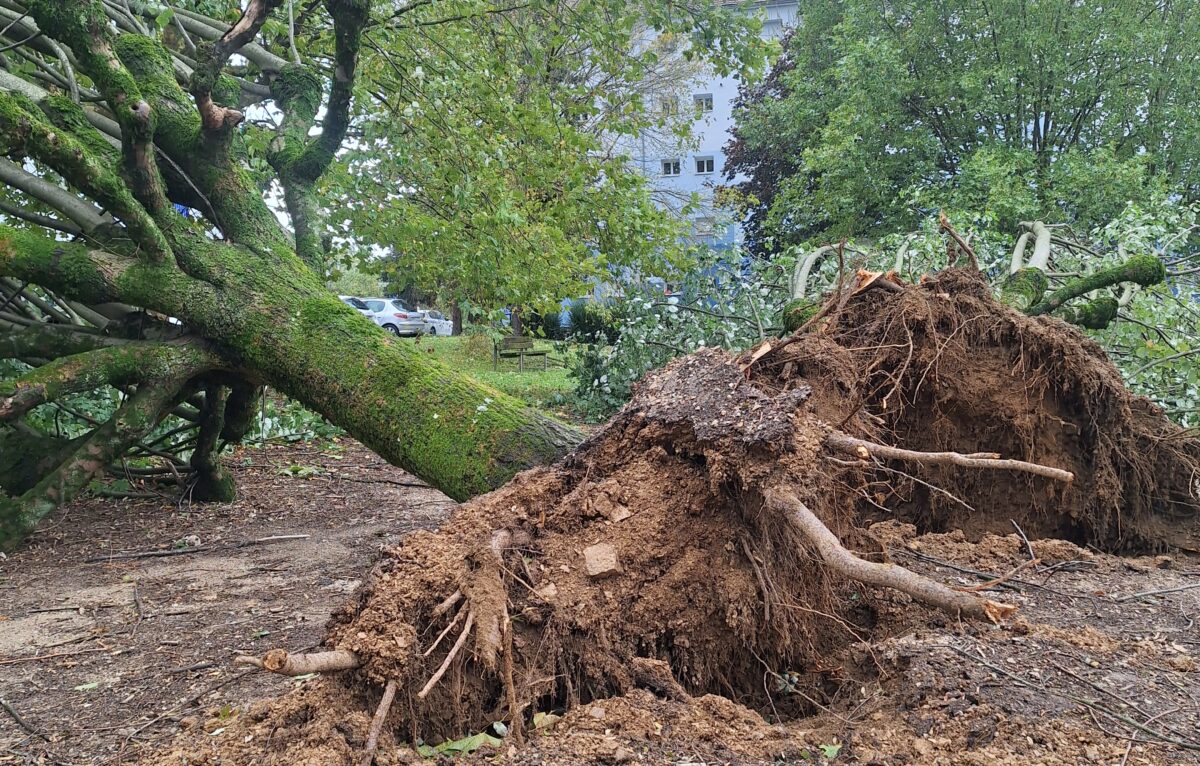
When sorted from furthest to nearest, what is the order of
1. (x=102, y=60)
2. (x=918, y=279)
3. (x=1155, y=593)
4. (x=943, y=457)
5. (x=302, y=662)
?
1. (x=918, y=279)
2. (x=102, y=60)
3. (x=1155, y=593)
4. (x=943, y=457)
5. (x=302, y=662)

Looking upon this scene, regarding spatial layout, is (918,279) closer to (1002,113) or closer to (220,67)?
(220,67)

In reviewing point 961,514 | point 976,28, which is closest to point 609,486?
point 961,514

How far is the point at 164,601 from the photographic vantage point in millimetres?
3750

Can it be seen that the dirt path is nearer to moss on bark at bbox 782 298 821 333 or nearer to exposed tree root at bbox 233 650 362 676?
exposed tree root at bbox 233 650 362 676

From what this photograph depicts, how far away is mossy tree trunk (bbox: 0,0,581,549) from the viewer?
3.70 metres

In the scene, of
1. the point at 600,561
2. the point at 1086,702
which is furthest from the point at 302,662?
the point at 1086,702

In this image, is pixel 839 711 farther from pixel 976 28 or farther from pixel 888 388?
pixel 976 28

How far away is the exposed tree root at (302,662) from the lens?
1.66 metres

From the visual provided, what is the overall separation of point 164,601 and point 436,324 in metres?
27.6

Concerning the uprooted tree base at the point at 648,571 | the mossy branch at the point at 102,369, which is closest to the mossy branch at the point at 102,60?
the mossy branch at the point at 102,369

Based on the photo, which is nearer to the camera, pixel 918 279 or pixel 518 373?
pixel 918 279

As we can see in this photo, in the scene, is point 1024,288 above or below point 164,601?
above

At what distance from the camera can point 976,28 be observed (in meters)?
14.6

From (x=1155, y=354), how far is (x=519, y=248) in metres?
4.89
